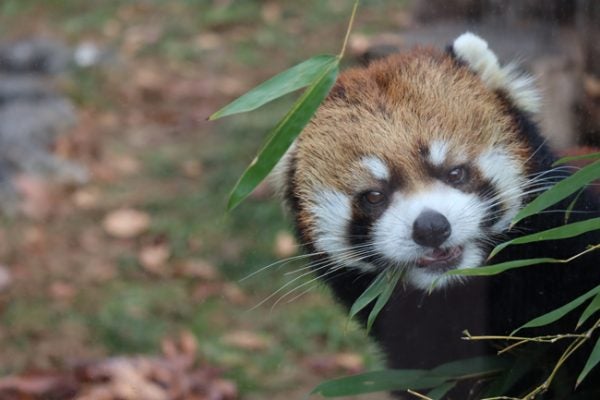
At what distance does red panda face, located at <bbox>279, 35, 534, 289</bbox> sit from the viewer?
75.9 inches

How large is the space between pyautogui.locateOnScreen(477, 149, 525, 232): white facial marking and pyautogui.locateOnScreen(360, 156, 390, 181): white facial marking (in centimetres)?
18

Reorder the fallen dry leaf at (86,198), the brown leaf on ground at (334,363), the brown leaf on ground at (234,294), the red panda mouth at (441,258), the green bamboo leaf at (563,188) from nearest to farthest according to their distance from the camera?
the green bamboo leaf at (563,188) → the red panda mouth at (441,258) → the brown leaf on ground at (334,363) → the brown leaf on ground at (234,294) → the fallen dry leaf at (86,198)

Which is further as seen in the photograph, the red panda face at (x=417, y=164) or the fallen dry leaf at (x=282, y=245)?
the fallen dry leaf at (x=282, y=245)

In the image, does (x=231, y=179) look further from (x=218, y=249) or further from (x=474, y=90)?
(x=474, y=90)

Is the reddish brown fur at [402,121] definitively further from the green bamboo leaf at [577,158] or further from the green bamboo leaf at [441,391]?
the green bamboo leaf at [441,391]

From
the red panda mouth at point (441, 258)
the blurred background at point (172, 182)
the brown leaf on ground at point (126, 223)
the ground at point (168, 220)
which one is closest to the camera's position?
the red panda mouth at point (441, 258)

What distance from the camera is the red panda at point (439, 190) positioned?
194 centimetres

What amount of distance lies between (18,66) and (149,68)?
102 cm

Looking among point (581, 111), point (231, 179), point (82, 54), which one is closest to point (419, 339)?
point (581, 111)

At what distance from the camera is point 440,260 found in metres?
1.94

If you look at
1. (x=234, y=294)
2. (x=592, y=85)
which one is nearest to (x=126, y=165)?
(x=234, y=294)

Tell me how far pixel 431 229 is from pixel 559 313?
28 cm

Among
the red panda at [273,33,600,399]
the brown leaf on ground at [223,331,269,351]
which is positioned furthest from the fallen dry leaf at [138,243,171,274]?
the red panda at [273,33,600,399]

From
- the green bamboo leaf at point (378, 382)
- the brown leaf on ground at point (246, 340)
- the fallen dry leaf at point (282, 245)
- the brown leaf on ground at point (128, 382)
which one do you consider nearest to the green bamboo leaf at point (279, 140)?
the green bamboo leaf at point (378, 382)
